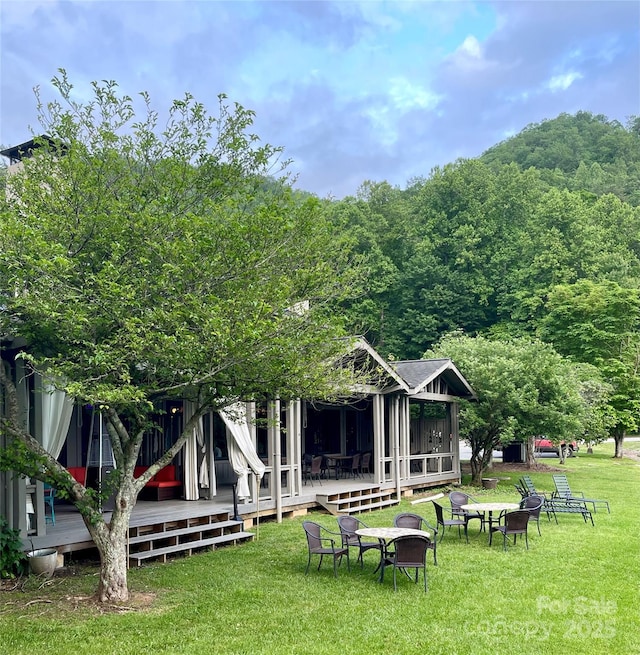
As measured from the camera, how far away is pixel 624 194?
48.4m

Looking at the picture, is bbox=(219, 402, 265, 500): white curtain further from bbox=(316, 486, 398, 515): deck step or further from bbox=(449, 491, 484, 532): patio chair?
bbox=(449, 491, 484, 532): patio chair

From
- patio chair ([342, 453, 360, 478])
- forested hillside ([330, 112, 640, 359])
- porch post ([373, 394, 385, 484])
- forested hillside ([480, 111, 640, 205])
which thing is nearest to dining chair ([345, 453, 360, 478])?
patio chair ([342, 453, 360, 478])

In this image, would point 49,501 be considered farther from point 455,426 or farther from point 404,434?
point 455,426

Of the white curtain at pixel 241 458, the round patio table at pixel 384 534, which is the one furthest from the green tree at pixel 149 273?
the white curtain at pixel 241 458

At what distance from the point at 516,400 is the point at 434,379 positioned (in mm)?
2429

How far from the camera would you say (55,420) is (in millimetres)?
8977

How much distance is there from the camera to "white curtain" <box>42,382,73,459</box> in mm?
8836

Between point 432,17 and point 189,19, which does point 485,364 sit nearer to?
point 432,17

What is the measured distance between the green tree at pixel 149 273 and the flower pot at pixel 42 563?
3.95 feet

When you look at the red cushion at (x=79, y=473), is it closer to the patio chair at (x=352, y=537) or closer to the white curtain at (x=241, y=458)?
the white curtain at (x=241, y=458)

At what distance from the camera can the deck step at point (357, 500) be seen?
537 inches

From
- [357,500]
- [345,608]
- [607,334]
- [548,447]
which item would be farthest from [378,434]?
[548,447]

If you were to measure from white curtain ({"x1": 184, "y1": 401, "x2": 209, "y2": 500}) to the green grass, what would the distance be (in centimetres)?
231

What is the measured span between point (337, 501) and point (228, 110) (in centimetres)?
891
